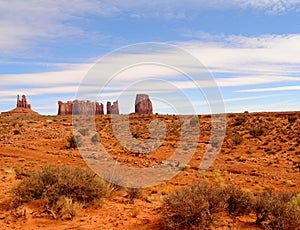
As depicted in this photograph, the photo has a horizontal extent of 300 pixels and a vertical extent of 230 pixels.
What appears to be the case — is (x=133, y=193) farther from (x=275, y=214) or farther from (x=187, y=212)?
(x=275, y=214)

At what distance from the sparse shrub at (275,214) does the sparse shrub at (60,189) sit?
4499mm

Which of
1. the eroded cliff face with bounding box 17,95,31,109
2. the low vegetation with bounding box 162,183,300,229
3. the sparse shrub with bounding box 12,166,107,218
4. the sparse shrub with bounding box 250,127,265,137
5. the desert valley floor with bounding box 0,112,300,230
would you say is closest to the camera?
the low vegetation with bounding box 162,183,300,229

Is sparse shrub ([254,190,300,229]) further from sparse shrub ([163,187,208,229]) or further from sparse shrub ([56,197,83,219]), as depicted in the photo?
sparse shrub ([56,197,83,219])

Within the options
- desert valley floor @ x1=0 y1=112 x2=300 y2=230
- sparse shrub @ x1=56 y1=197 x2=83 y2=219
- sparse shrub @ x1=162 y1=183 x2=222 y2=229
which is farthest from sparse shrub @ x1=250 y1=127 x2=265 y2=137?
sparse shrub @ x1=56 y1=197 x2=83 y2=219

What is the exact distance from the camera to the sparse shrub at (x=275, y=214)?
7133 millimetres

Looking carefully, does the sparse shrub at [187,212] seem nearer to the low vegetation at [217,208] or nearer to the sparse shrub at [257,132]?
the low vegetation at [217,208]

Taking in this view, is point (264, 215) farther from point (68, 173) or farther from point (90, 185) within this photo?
point (68, 173)

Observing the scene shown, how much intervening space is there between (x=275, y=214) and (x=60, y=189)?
5.74 metres

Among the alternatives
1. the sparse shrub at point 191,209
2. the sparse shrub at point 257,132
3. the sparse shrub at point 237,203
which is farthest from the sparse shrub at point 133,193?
the sparse shrub at point 257,132

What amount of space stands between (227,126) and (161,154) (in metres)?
20.6

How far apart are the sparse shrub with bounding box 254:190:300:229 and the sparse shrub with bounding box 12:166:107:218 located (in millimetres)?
4499

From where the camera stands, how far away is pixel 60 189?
28.6 ft

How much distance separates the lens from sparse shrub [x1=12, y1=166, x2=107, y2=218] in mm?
8461

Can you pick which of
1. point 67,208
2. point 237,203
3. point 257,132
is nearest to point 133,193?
point 67,208
